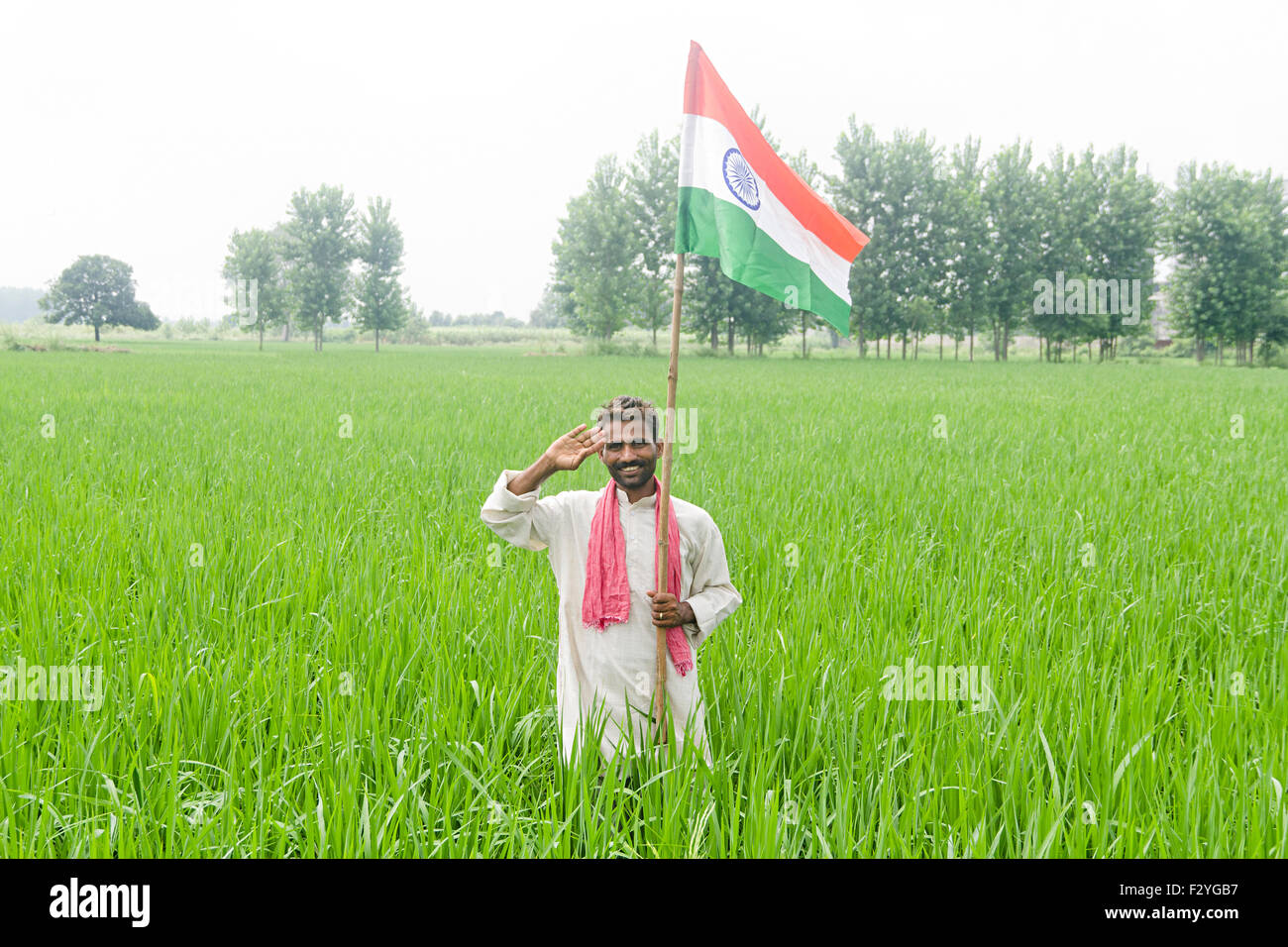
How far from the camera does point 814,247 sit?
2.27 meters

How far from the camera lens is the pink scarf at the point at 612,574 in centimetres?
192

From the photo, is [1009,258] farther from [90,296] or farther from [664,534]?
[90,296]

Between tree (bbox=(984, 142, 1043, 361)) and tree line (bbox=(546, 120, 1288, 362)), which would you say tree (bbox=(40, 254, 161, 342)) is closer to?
tree line (bbox=(546, 120, 1288, 362))

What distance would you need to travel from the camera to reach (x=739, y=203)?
2.14m

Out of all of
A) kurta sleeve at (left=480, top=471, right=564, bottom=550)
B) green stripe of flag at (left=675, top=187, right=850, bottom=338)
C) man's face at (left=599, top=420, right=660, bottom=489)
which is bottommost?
kurta sleeve at (left=480, top=471, right=564, bottom=550)

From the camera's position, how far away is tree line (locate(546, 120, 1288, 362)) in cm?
4025

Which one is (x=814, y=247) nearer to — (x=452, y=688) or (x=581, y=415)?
(x=452, y=688)

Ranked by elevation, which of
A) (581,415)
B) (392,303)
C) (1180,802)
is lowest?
(1180,802)

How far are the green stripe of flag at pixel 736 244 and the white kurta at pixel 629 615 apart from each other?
69 centimetres

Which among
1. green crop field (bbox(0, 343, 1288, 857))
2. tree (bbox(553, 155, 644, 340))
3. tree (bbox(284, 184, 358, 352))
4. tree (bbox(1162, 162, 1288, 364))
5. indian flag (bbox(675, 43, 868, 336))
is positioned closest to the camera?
green crop field (bbox(0, 343, 1288, 857))

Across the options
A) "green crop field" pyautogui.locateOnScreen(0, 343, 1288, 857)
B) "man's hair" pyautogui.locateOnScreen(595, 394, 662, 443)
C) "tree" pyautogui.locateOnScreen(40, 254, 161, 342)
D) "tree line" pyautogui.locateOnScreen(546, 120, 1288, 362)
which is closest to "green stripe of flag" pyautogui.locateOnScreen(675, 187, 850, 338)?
"man's hair" pyautogui.locateOnScreen(595, 394, 662, 443)

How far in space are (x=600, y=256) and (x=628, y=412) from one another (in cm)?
4449
